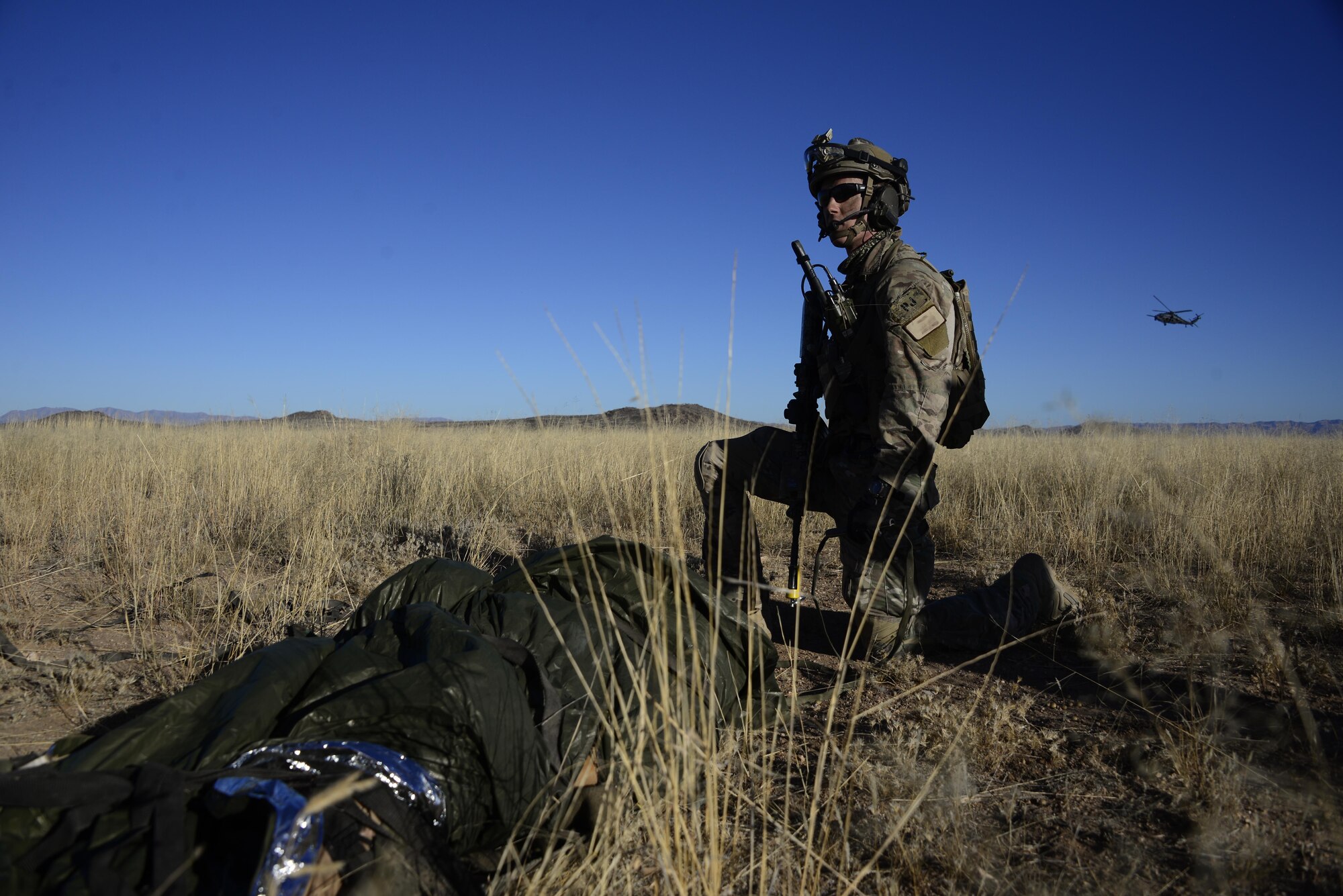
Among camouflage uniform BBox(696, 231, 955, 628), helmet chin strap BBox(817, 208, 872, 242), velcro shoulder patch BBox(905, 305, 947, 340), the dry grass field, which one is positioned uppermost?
helmet chin strap BBox(817, 208, 872, 242)

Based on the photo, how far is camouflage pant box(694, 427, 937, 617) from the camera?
3014 millimetres

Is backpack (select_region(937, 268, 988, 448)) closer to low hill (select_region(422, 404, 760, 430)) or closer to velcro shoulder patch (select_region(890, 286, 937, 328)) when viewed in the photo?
velcro shoulder patch (select_region(890, 286, 937, 328))

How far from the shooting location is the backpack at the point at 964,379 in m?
3.06

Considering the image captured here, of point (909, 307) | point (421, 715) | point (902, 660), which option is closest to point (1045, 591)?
point (902, 660)

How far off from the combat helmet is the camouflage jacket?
0.16m

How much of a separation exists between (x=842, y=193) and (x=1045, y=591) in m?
2.00

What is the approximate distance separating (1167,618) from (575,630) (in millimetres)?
2873

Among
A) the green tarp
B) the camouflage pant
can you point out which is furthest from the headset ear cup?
the green tarp

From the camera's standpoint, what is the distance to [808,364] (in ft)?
11.4

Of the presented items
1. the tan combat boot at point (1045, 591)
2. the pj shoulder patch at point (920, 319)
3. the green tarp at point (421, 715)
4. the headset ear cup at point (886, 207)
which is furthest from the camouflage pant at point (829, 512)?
the headset ear cup at point (886, 207)

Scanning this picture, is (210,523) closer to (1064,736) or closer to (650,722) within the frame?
(650,722)

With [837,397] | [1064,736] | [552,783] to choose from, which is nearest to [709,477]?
[837,397]

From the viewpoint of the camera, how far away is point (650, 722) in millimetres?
1374

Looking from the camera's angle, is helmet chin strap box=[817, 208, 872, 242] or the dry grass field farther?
helmet chin strap box=[817, 208, 872, 242]
